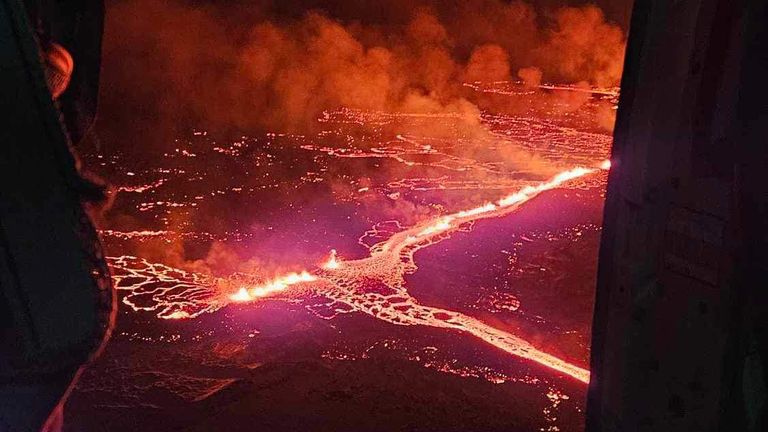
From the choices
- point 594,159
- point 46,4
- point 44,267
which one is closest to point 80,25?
point 46,4

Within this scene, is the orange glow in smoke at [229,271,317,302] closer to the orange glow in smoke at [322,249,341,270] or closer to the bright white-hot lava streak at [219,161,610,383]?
the bright white-hot lava streak at [219,161,610,383]

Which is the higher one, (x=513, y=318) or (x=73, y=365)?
(x=73, y=365)

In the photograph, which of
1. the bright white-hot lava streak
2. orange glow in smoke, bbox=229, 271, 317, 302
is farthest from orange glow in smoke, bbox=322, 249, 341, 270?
orange glow in smoke, bbox=229, 271, 317, 302

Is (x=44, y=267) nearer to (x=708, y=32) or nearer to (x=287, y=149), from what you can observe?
(x=708, y=32)

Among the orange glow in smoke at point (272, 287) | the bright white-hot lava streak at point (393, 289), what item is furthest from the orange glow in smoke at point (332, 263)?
the orange glow in smoke at point (272, 287)

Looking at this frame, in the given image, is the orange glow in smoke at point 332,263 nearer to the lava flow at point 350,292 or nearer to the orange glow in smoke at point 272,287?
the lava flow at point 350,292

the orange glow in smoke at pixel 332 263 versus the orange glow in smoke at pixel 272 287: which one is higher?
the orange glow in smoke at pixel 332 263
